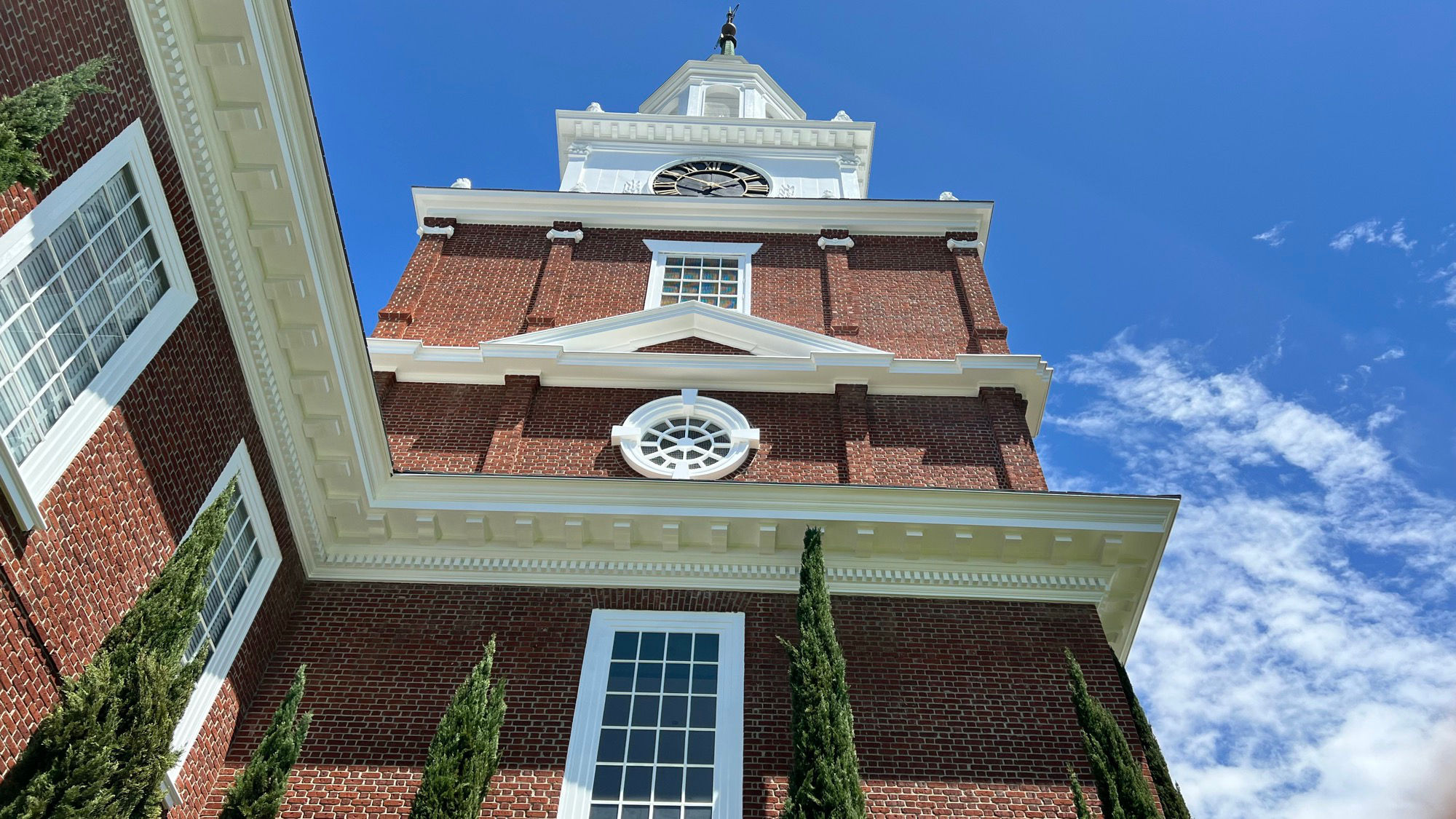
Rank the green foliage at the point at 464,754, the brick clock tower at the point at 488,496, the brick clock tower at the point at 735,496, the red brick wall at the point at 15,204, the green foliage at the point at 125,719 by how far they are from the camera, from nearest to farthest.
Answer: the green foliage at the point at 125,719, the red brick wall at the point at 15,204, the brick clock tower at the point at 488,496, the green foliage at the point at 464,754, the brick clock tower at the point at 735,496

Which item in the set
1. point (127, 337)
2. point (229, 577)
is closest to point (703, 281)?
point (229, 577)

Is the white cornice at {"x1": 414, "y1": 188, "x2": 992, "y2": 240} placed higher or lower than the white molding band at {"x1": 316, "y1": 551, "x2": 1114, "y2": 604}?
higher

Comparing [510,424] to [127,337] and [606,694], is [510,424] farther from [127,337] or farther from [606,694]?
[127,337]

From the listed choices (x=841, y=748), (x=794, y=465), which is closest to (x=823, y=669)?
(x=841, y=748)

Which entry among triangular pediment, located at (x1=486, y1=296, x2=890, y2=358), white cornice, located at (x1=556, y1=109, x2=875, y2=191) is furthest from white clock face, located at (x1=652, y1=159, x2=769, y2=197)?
triangular pediment, located at (x1=486, y1=296, x2=890, y2=358)

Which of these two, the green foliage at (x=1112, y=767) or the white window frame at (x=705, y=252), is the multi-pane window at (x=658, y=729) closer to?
the green foliage at (x=1112, y=767)

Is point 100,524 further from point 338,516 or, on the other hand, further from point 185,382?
point 338,516

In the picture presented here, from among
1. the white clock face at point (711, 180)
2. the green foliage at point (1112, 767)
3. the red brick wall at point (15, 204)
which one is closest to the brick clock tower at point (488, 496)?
the red brick wall at point (15, 204)

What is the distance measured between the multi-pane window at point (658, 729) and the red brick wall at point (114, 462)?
406 cm

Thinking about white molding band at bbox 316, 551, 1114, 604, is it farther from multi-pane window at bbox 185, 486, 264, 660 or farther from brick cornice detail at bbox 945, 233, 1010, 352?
brick cornice detail at bbox 945, 233, 1010, 352

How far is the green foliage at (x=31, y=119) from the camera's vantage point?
23.9 feet

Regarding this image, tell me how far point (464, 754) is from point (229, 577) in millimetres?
3543

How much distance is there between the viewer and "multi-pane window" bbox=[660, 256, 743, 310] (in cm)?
2052

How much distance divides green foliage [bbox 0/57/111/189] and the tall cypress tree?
731cm
